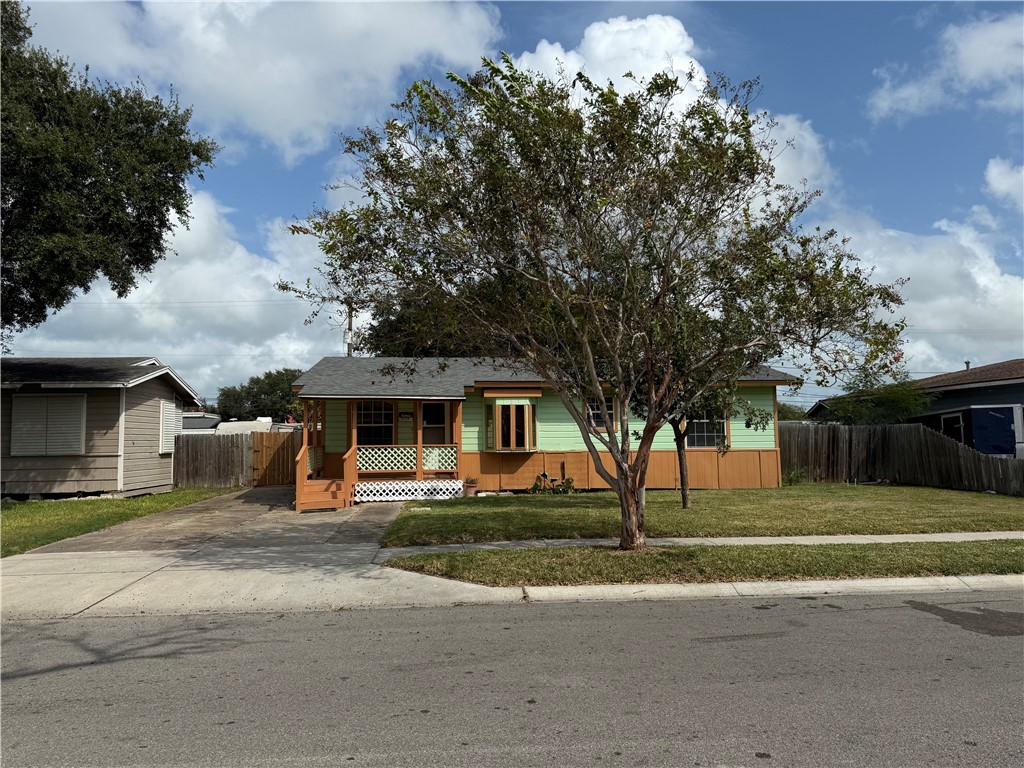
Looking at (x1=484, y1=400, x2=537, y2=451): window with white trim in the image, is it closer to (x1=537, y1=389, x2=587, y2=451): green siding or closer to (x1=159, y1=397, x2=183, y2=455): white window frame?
(x1=537, y1=389, x2=587, y2=451): green siding

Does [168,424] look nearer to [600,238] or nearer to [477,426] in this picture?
[477,426]

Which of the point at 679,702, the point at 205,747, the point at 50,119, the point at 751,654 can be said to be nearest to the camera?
the point at 205,747

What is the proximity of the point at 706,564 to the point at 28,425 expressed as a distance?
1827 cm

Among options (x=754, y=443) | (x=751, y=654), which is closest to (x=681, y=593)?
(x=751, y=654)

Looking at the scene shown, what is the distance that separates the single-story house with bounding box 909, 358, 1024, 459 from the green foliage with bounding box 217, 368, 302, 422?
194 ft

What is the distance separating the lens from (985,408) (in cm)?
2227

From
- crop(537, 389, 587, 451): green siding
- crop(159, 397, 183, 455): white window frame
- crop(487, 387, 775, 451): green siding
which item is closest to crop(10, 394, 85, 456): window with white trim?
crop(159, 397, 183, 455): white window frame

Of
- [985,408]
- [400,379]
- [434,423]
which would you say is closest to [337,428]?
[400,379]

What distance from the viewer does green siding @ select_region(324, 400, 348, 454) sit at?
67.2 ft

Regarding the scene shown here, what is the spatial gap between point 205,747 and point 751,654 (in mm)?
4224

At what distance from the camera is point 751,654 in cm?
610

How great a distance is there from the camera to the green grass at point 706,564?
898cm

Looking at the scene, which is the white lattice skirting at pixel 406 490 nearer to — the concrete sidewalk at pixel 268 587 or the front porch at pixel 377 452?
the front porch at pixel 377 452

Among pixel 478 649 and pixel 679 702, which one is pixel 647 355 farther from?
pixel 679 702
